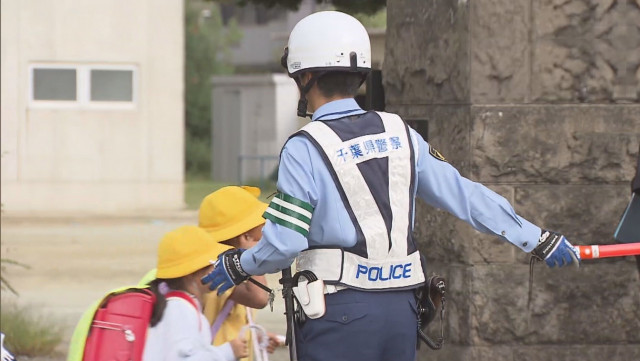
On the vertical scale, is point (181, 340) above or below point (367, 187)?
below

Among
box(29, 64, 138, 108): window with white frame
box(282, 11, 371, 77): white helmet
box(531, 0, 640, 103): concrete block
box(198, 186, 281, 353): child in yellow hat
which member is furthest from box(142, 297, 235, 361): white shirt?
box(29, 64, 138, 108): window with white frame

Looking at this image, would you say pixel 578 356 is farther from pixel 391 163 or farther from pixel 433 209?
pixel 391 163

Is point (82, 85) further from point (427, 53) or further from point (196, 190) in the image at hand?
point (427, 53)

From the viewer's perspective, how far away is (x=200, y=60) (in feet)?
153

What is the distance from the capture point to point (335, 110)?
4.56 m

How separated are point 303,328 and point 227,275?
0.97 ft

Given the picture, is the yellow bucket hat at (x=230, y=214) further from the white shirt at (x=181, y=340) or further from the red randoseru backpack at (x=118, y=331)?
the red randoseru backpack at (x=118, y=331)

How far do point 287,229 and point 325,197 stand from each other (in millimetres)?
189

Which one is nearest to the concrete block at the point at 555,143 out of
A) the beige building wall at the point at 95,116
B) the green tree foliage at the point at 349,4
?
the green tree foliage at the point at 349,4

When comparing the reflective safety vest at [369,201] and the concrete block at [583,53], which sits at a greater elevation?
the concrete block at [583,53]

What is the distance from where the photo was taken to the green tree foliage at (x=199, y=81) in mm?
43938

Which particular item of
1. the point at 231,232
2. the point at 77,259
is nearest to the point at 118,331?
the point at 231,232

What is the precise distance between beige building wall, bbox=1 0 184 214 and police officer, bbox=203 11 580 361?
19894 mm

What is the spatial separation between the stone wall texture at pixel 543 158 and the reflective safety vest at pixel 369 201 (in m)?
2.17
